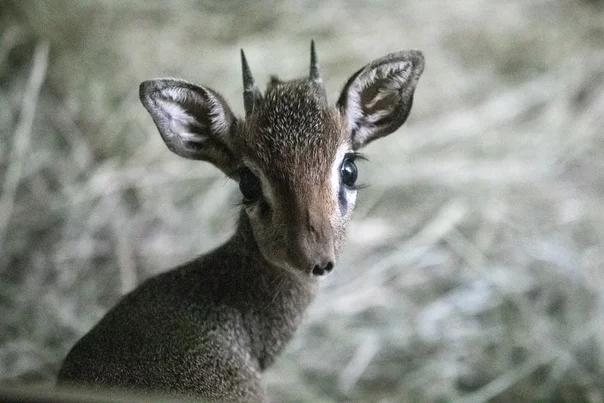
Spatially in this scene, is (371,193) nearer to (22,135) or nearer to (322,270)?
(22,135)

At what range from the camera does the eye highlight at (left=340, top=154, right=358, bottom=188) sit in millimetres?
2938

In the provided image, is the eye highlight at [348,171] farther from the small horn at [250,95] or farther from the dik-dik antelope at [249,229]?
the small horn at [250,95]

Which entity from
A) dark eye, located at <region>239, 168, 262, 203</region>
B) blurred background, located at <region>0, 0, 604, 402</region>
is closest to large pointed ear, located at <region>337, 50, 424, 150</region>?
dark eye, located at <region>239, 168, 262, 203</region>

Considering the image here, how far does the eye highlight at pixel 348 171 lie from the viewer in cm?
294

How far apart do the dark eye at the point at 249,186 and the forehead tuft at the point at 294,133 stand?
64 millimetres

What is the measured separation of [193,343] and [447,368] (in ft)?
5.80

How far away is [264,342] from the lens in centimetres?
343

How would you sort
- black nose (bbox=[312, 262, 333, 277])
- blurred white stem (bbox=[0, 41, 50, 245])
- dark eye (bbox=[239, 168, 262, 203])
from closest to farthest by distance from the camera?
black nose (bbox=[312, 262, 333, 277]) → dark eye (bbox=[239, 168, 262, 203]) → blurred white stem (bbox=[0, 41, 50, 245])

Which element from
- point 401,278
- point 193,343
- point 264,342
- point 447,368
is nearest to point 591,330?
point 447,368

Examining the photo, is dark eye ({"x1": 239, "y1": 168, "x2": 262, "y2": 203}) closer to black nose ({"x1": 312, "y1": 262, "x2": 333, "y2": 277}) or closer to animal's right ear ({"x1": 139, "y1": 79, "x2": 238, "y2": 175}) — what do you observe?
animal's right ear ({"x1": 139, "y1": 79, "x2": 238, "y2": 175})

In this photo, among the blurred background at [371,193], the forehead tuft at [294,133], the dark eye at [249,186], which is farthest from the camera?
the blurred background at [371,193]

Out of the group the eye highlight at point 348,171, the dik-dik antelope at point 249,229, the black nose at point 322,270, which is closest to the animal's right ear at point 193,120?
the dik-dik antelope at point 249,229

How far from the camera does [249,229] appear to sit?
331 cm

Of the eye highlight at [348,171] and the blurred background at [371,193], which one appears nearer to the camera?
the eye highlight at [348,171]
